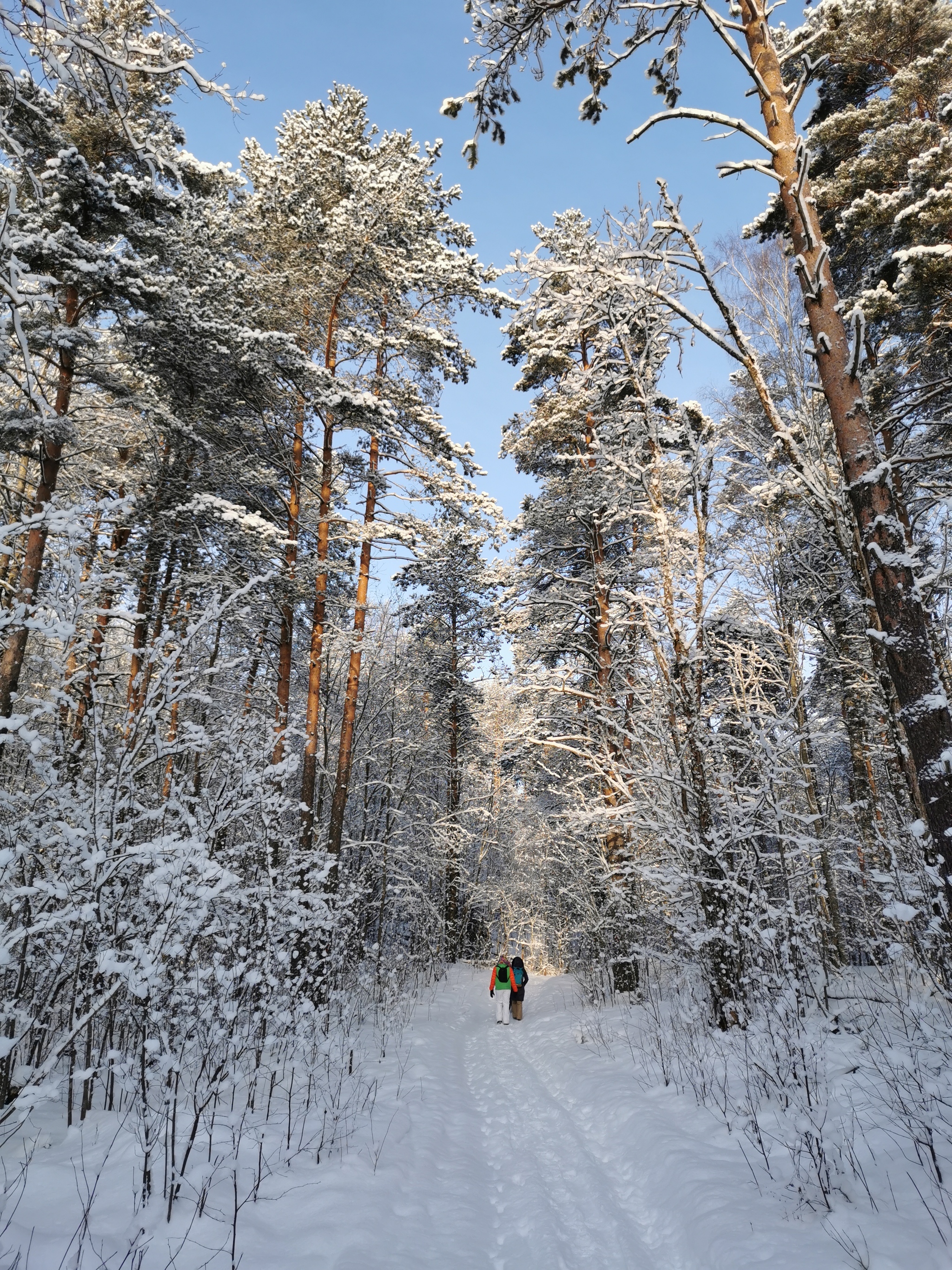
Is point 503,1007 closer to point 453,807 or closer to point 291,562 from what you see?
point 453,807

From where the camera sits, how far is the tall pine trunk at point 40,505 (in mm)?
7992

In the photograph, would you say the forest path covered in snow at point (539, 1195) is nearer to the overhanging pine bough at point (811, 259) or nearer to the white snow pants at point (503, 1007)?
the overhanging pine bough at point (811, 259)

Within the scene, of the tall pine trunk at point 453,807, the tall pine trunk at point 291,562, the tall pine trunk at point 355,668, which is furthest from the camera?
the tall pine trunk at point 453,807

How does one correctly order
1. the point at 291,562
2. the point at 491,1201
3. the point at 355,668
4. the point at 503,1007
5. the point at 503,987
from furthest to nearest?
the point at 503,987 < the point at 503,1007 < the point at 355,668 < the point at 291,562 < the point at 491,1201

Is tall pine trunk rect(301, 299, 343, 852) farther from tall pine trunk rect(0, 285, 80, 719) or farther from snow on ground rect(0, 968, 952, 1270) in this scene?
snow on ground rect(0, 968, 952, 1270)

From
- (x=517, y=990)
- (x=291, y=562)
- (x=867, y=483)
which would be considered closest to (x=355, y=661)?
(x=291, y=562)

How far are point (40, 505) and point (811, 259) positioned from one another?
832cm

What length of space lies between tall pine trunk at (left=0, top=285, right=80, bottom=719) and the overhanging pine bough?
22.8 feet

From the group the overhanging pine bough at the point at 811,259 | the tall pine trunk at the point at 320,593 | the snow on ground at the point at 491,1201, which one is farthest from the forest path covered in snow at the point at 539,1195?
the tall pine trunk at the point at 320,593

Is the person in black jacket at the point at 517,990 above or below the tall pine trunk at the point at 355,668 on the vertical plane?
below

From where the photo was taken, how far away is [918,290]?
8.62 metres

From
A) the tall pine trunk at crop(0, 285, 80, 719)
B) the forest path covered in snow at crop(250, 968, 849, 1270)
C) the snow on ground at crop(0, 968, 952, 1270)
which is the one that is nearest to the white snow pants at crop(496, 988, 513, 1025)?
the forest path covered in snow at crop(250, 968, 849, 1270)

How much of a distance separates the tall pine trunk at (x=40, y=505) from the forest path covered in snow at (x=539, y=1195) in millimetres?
6353

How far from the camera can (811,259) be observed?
495 centimetres
